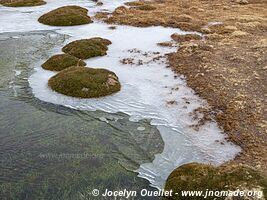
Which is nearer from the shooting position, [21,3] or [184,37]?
[184,37]

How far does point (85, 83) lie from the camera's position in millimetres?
22500

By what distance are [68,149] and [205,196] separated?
6.85 metres

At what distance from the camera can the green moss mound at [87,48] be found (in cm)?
2836

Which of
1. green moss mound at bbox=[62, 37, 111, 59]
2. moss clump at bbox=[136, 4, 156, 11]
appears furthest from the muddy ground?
green moss mound at bbox=[62, 37, 111, 59]

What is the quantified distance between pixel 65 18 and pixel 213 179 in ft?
94.8

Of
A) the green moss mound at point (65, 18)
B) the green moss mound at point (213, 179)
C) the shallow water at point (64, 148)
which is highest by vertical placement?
the green moss mound at point (65, 18)

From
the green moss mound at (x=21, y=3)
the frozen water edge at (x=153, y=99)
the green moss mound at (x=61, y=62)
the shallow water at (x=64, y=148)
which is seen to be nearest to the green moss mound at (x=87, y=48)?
the frozen water edge at (x=153, y=99)

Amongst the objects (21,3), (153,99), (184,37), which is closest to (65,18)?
(21,3)

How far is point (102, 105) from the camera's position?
68.6 feet

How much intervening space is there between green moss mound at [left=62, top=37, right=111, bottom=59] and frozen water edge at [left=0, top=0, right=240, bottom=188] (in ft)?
2.08

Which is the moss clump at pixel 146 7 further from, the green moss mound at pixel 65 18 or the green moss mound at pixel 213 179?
the green moss mound at pixel 213 179

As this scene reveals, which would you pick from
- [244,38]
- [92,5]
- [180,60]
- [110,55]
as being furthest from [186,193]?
[92,5]

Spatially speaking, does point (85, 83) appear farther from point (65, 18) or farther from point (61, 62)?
point (65, 18)

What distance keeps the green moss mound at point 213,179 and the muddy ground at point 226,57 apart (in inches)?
81.8
